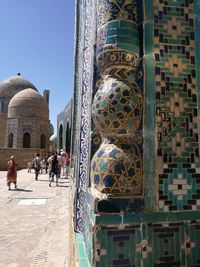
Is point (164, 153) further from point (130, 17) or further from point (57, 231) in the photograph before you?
point (57, 231)

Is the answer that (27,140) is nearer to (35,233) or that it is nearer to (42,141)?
(42,141)

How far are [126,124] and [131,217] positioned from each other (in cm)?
52

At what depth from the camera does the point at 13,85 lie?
36.8m

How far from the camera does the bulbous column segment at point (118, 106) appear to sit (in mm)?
1462

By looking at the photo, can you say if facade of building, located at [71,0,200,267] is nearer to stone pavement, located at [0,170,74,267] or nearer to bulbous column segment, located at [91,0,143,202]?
bulbous column segment, located at [91,0,143,202]

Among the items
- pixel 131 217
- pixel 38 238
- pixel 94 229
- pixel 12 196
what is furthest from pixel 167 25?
pixel 12 196

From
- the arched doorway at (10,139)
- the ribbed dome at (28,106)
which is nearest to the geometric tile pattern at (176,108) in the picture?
the ribbed dome at (28,106)

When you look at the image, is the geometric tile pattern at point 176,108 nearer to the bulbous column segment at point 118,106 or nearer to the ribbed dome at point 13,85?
the bulbous column segment at point 118,106

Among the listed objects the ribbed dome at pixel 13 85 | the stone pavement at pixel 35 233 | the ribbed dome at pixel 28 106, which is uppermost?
the ribbed dome at pixel 13 85

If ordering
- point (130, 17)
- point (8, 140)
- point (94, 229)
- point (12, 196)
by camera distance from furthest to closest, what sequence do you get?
point (8, 140)
point (12, 196)
point (130, 17)
point (94, 229)

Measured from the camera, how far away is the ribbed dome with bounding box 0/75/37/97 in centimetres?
3638

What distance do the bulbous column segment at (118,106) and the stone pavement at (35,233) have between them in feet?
3.70

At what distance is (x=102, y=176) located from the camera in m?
1.46

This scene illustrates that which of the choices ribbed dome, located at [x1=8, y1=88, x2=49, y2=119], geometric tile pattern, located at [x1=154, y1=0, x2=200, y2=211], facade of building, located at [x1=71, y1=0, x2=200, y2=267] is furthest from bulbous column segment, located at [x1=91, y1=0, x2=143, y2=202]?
ribbed dome, located at [x1=8, y1=88, x2=49, y2=119]
